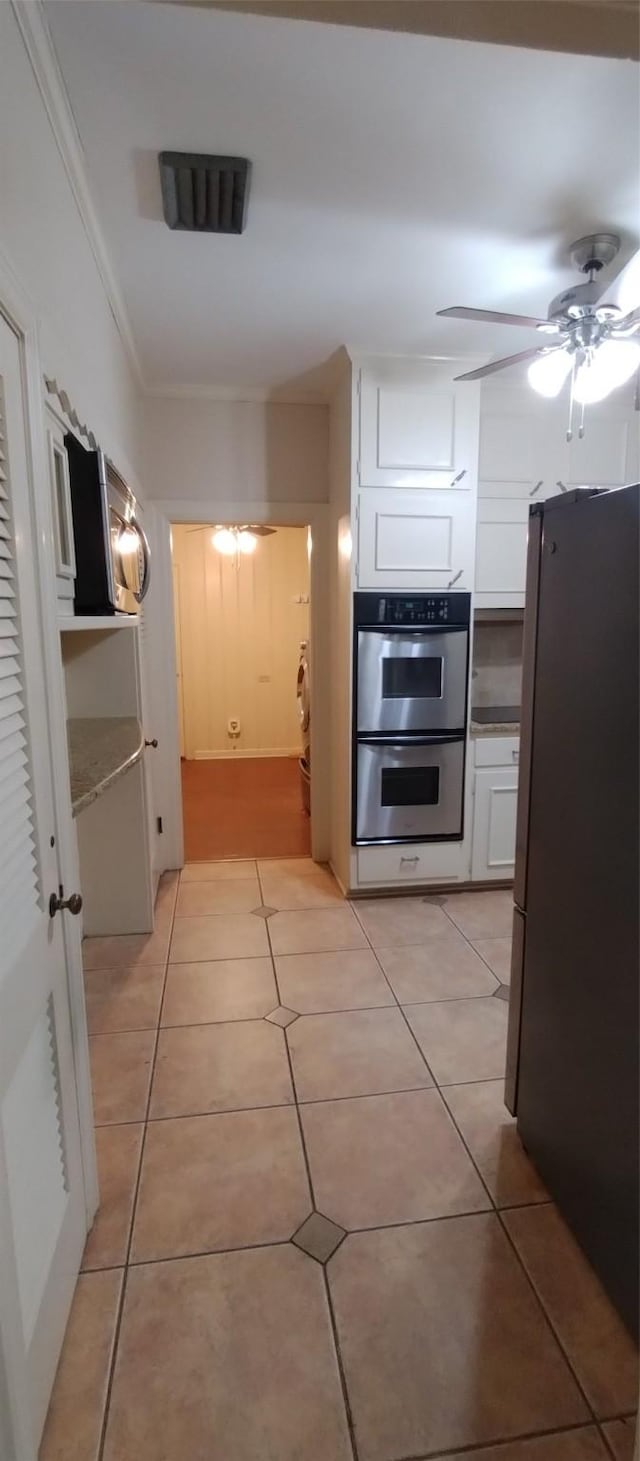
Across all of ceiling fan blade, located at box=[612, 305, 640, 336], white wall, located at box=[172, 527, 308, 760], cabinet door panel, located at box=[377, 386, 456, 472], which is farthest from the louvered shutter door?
white wall, located at box=[172, 527, 308, 760]

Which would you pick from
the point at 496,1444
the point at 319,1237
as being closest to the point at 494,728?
the point at 319,1237

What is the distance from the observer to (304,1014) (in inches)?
92.7

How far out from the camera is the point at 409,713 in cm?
313

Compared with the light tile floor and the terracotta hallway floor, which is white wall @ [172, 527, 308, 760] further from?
the light tile floor

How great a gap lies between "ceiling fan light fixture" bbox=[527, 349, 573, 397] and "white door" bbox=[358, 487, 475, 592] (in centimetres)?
77

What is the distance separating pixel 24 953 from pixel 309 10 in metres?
1.26

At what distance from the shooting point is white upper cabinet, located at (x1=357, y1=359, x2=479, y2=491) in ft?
9.54

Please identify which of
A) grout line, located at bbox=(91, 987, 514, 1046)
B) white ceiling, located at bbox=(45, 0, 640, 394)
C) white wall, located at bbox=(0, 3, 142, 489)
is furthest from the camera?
grout line, located at bbox=(91, 987, 514, 1046)

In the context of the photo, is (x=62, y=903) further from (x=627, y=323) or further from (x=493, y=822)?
(x=493, y=822)

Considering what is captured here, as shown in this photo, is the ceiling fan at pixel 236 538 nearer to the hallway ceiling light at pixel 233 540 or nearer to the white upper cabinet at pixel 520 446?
the hallway ceiling light at pixel 233 540

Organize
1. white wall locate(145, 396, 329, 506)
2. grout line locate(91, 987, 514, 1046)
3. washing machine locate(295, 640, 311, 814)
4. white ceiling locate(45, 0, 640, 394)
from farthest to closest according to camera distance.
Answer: washing machine locate(295, 640, 311, 814), white wall locate(145, 396, 329, 506), grout line locate(91, 987, 514, 1046), white ceiling locate(45, 0, 640, 394)

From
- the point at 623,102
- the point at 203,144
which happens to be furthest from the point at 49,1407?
the point at 623,102

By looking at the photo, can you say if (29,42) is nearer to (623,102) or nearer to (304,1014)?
(623,102)

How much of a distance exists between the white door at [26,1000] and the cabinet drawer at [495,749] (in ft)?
7.75
